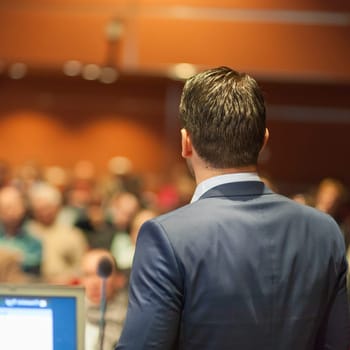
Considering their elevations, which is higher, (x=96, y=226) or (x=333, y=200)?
(x=333, y=200)

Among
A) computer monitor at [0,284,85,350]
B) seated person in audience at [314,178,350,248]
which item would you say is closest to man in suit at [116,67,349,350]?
computer monitor at [0,284,85,350]

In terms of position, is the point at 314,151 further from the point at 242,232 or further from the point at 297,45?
the point at 242,232

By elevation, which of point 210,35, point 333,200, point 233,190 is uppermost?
point 210,35

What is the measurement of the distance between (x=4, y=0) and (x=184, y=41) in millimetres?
1704

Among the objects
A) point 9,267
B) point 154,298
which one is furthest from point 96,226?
point 154,298

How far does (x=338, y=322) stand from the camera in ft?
5.67

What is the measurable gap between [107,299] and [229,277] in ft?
7.14

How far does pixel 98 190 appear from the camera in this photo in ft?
27.8

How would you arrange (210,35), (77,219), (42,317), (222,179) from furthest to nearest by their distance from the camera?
(210,35)
(77,219)
(42,317)
(222,179)

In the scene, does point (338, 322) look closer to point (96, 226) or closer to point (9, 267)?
point (9, 267)

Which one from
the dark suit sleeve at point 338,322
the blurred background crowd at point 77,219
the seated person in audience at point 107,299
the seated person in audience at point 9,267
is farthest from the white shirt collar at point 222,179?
the blurred background crowd at point 77,219

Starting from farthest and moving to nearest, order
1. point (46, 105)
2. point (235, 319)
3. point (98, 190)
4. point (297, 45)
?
point (46, 105) → point (98, 190) → point (297, 45) → point (235, 319)

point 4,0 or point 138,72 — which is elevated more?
point 4,0

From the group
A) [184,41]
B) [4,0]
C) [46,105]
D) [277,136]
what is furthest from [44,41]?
[277,136]
